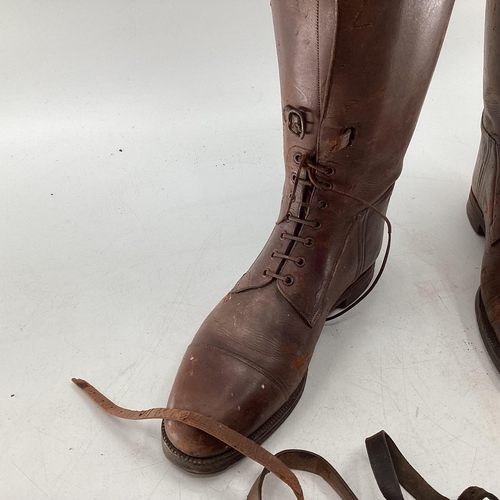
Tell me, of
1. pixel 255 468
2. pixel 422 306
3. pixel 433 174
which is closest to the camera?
pixel 255 468

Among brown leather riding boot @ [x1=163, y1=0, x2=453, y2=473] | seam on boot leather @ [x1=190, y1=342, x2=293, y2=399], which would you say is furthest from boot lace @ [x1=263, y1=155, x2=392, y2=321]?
seam on boot leather @ [x1=190, y1=342, x2=293, y2=399]

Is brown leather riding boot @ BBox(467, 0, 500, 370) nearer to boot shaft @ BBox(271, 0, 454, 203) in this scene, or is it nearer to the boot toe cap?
boot shaft @ BBox(271, 0, 454, 203)

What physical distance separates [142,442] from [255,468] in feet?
0.55

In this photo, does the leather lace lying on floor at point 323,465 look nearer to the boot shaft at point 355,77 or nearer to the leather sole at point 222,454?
the leather sole at point 222,454

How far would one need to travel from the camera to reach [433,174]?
141cm

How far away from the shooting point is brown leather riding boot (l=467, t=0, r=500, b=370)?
3.22ft

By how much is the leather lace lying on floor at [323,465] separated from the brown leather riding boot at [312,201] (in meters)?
0.02

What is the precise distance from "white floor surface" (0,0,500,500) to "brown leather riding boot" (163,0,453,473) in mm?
69

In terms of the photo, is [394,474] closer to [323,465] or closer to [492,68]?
[323,465]

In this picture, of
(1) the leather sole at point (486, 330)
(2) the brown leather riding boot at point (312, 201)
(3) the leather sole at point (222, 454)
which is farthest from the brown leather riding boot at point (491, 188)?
(3) the leather sole at point (222, 454)

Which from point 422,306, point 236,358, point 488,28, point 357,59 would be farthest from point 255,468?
point 488,28

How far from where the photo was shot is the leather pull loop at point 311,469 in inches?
31.6

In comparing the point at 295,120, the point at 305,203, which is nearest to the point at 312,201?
the point at 305,203

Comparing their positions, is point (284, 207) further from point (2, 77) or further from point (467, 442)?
point (2, 77)
